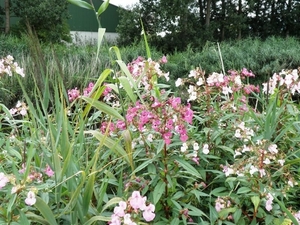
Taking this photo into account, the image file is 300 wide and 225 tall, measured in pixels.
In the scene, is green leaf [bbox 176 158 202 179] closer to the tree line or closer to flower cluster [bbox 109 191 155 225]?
flower cluster [bbox 109 191 155 225]

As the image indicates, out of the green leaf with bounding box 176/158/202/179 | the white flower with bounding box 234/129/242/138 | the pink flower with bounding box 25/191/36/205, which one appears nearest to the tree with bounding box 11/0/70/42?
the white flower with bounding box 234/129/242/138

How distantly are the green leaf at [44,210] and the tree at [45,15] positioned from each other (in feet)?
29.0

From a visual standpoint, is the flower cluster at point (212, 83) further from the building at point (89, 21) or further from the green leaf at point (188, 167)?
the building at point (89, 21)

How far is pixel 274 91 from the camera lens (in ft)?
6.07

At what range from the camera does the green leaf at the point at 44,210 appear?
1.07 m

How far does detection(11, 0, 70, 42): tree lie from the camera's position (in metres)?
9.80

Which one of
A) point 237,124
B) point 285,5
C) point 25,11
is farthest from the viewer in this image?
point 285,5

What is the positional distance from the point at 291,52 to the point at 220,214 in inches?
202

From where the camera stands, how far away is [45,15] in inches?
385

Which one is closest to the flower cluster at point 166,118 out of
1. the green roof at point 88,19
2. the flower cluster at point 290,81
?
the flower cluster at point 290,81

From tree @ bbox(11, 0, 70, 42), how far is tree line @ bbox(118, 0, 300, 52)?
1.68 meters

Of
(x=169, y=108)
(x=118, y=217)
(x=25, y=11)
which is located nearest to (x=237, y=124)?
(x=169, y=108)

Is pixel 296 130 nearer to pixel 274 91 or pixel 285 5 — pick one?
pixel 274 91

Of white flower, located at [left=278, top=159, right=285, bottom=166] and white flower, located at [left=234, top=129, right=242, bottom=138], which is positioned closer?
white flower, located at [left=278, top=159, right=285, bottom=166]
